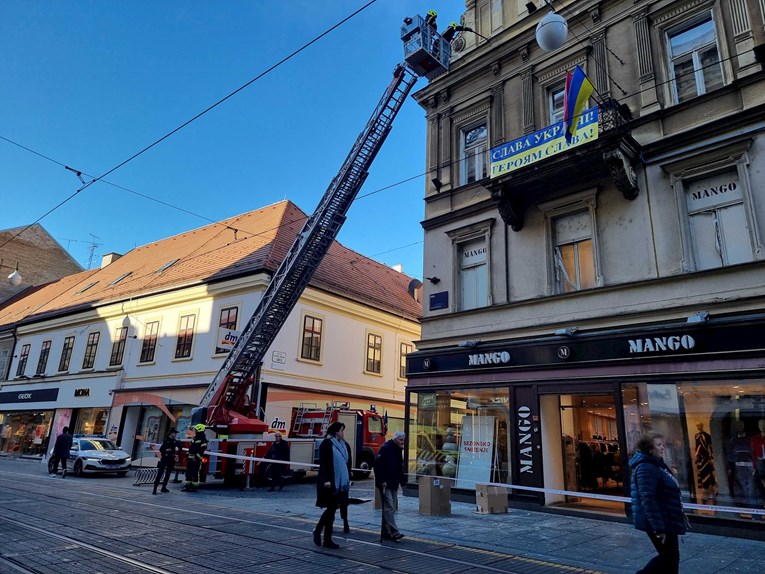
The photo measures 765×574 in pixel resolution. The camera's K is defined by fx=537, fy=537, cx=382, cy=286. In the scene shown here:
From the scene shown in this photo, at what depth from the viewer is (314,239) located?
1745 cm

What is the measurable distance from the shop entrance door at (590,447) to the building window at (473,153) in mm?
6817

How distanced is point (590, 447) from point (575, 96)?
8.09m

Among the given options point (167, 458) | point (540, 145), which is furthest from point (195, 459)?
point (540, 145)

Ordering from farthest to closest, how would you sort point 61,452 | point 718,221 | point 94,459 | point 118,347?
point 118,347 < point 61,452 < point 94,459 < point 718,221

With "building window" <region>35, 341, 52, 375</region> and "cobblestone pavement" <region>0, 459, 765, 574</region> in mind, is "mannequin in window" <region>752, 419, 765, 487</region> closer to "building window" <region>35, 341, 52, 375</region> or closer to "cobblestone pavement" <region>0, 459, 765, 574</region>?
"cobblestone pavement" <region>0, 459, 765, 574</region>

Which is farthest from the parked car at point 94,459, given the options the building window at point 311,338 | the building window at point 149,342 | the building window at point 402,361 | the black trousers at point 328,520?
the black trousers at point 328,520

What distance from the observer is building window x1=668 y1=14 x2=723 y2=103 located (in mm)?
11531

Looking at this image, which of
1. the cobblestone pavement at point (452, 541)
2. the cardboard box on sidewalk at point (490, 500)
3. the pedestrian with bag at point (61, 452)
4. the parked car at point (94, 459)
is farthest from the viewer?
the pedestrian with bag at point (61, 452)

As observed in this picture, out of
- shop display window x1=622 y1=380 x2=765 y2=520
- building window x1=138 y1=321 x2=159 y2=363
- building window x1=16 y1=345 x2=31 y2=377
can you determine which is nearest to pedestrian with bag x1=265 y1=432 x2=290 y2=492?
shop display window x1=622 y1=380 x2=765 y2=520

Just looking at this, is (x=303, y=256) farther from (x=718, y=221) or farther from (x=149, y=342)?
(x=149, y=342)

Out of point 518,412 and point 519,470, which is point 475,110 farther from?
point 519,470

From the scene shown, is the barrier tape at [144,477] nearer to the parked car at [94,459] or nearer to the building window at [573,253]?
the parked car at [94,459]

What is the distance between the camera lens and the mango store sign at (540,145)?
11734 mm

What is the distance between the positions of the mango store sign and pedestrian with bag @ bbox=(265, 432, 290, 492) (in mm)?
10490
